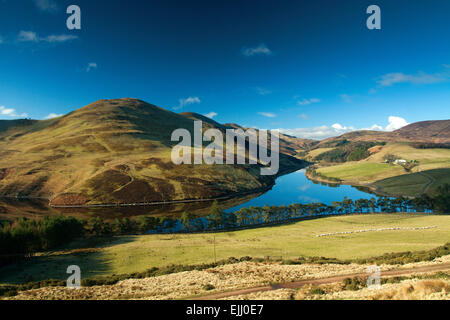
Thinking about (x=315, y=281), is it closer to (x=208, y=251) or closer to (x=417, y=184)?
(x=208, y=251)

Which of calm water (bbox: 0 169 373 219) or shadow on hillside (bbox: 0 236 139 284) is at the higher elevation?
shadow on hillside (bbox: 0 236 139 284)

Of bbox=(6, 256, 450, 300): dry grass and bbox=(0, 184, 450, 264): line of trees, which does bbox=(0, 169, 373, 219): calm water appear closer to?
bbox=(0, 184, 450, 264): line of trees

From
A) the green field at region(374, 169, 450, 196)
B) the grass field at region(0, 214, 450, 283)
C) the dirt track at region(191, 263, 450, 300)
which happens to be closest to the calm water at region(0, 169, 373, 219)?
the green field at region(374, 169, 450, 196)

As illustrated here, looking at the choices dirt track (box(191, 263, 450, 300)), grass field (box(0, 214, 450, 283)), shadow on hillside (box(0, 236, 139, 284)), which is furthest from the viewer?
grass field (box(0, 214, 450, 283))

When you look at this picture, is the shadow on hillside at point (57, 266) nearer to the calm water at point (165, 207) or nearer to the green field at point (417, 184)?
the calm water at point (165, 207)

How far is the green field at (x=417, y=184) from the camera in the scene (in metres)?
166

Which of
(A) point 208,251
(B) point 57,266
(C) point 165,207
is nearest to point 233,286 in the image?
(A) point 208,251

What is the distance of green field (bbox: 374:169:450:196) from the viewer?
6545 inches

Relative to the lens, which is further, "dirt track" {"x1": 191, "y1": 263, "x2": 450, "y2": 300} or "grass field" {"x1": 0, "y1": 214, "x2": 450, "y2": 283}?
"grass field" {"x1": 0, "y1": 214, "x2": 450, "y2": 283}

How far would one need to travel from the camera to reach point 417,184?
179000 millimetres
